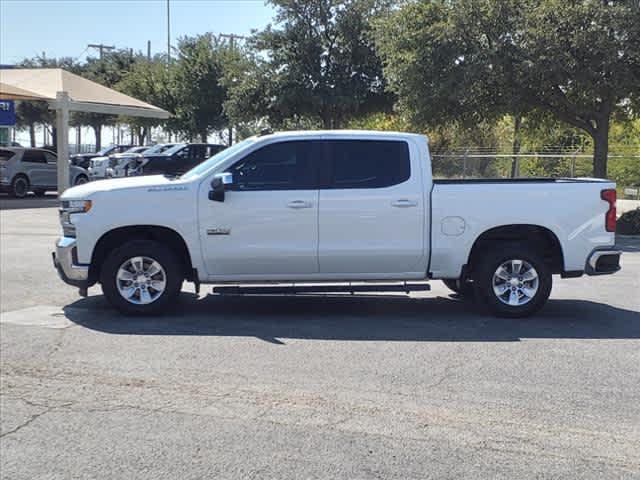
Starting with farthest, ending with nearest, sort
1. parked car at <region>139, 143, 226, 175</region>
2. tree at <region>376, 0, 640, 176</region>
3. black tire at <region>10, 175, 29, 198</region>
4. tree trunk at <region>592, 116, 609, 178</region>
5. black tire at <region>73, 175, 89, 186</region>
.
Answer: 1. black tire at <region>73, 175, 89, 186</region>
2. parked car at <region>139, 143, 226, 175</region>
3. black tire at <region>10, 175, 29, 198</region>
4. tree trunk at <region>592, 116, 609, 178</region>
5. tree at <region>376, 0, 640, 176</region>

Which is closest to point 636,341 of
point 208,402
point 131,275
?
point 208,402

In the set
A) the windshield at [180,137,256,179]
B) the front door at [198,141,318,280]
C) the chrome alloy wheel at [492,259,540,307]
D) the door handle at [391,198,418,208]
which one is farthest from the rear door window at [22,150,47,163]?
the chrome alloy wheel at [492,259,540,307]

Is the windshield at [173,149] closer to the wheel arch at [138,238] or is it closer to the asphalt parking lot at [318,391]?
the asphalt parking lot at [318,391]

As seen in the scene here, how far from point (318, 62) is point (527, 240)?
18.9 metres

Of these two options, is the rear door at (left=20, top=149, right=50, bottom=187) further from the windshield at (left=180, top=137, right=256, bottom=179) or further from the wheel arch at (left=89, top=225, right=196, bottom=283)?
the windshield at (left=180, top=137, right=256, bottom=179)

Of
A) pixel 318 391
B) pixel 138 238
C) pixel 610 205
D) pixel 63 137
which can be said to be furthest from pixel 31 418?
pixel 63 137

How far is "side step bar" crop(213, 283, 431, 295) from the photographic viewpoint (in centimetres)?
802

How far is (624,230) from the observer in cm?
1744

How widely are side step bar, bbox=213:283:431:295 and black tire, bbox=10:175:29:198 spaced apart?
70.4 feet

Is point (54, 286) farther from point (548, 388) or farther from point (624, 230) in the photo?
point (624, 230)

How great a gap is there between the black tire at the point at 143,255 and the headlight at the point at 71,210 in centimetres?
50

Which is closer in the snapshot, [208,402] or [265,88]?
[208,402]

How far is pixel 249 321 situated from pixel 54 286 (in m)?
3.58

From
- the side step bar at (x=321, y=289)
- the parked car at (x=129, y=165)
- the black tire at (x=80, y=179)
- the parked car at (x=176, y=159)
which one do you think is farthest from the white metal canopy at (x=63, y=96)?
the side step bar at (x=321, y=289)
